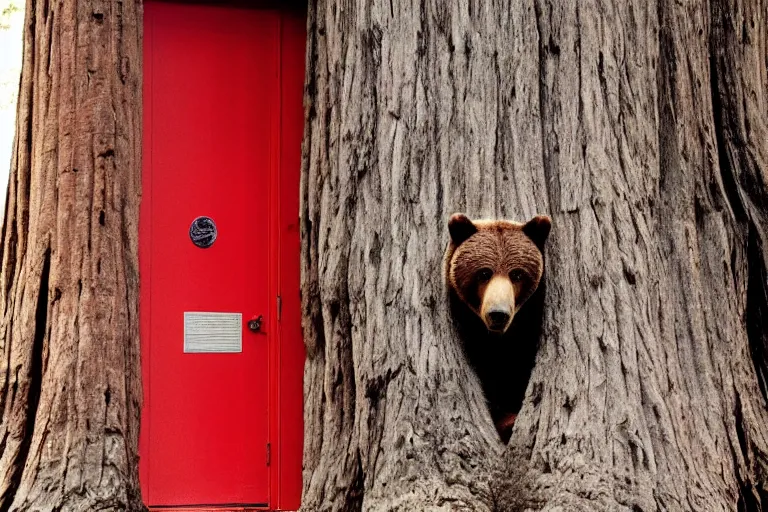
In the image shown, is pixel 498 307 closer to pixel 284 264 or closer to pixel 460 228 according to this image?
pixel 460 228

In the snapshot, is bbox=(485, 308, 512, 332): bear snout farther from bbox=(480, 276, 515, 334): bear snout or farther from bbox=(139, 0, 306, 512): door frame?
bbox=(139, 0, 306, 512): door frame

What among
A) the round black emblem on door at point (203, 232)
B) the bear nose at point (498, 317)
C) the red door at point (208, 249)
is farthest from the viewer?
the round black emblem on door at point (203, 232)

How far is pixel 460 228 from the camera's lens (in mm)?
4355

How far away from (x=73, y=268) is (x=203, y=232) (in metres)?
1.12

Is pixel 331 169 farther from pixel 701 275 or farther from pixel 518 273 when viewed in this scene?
pixel 701 275

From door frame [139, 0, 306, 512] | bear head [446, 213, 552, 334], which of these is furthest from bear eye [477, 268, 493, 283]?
door frame [139, 0, 306, 512]

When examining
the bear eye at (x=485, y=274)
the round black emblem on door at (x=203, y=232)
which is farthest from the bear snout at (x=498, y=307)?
the round black emblem on door at (x=203, y=232)

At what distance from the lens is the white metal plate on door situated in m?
5.79

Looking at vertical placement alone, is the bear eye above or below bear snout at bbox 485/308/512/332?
above

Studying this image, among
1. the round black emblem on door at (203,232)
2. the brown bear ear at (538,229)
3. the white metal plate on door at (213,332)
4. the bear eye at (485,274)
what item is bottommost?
the white metal plate on door at (213,332)

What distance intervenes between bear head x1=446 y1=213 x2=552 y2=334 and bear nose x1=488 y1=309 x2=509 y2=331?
0.13m

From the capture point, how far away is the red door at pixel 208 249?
18.8ft

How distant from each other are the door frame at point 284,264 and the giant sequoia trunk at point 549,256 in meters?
0.70

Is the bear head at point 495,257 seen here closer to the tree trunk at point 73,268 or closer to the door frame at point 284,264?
the tree trunk at point 73,268
